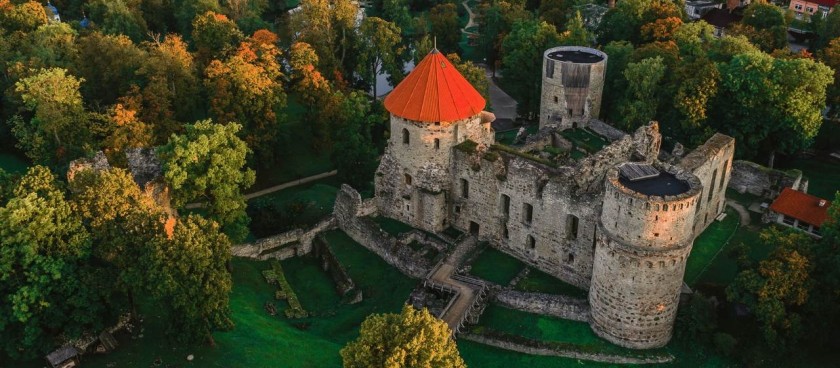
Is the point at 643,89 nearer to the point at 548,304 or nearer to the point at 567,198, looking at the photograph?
the point at 567,198

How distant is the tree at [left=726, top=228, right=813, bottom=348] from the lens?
1375 inches

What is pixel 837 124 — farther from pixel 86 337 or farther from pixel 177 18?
pixel 177 18

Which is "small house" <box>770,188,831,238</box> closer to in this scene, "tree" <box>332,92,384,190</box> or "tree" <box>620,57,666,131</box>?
"tree" <box>620,57,666,131</box>

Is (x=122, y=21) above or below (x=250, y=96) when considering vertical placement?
above

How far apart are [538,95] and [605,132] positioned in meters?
11.0

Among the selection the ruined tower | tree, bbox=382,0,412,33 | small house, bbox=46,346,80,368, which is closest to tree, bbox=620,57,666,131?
the ruined tower

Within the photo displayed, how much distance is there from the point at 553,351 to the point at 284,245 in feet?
66.0

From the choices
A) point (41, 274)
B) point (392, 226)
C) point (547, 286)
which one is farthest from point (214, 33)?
point (547, 286)

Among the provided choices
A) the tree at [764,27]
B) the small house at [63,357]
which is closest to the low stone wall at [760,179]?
the tree at [764,27]

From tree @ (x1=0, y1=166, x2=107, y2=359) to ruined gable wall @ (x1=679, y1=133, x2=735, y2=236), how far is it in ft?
107

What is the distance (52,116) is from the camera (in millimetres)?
51719

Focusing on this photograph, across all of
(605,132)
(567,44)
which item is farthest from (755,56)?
(567,44)

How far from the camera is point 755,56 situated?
173ft

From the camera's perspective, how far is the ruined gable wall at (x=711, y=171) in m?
43.4
